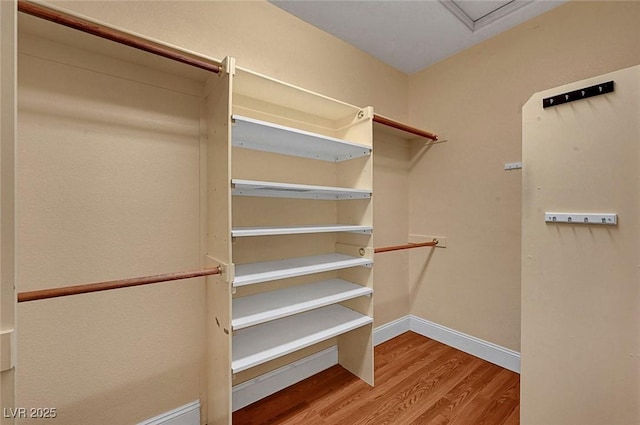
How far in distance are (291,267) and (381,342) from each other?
133 centimetres

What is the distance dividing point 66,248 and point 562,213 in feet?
7.35

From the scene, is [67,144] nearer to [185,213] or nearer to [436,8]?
[185,213]

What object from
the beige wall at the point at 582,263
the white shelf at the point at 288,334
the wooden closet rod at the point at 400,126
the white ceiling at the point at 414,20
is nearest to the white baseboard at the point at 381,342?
the white shelf at the point at 288,334

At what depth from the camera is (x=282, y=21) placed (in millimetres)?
1722

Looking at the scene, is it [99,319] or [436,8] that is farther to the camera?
[436,8]

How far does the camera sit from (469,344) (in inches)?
83.3

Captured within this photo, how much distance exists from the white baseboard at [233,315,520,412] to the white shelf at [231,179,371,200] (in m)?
1.14

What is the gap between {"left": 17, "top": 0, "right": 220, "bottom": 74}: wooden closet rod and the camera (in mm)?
889

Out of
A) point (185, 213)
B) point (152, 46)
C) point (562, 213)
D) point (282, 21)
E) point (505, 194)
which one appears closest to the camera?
point (152, 46)

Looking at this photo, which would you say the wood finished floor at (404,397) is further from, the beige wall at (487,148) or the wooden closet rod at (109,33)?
the wooden closet rod at (109,33)

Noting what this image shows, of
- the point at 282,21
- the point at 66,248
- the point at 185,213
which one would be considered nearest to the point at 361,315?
the point at 185,213

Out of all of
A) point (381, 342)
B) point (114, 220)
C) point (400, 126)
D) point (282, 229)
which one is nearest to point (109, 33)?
point (114, 220)

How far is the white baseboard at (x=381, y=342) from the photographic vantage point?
159 centimetres

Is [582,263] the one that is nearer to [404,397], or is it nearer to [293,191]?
[404,397]
